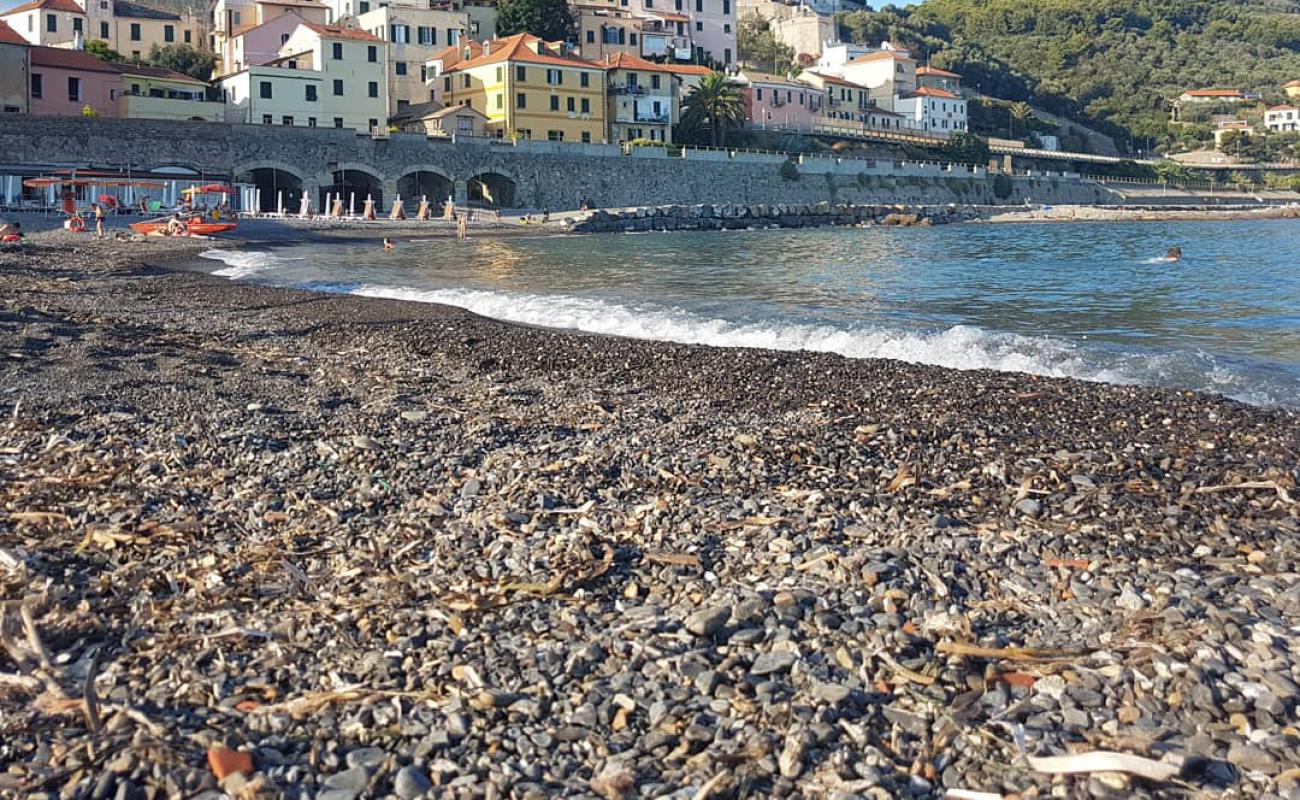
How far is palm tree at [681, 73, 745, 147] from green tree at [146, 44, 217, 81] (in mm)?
28497

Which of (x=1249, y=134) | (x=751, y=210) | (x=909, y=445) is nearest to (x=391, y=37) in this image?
(x=751, y=210)

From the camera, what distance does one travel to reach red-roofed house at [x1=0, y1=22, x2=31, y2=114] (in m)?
49.3

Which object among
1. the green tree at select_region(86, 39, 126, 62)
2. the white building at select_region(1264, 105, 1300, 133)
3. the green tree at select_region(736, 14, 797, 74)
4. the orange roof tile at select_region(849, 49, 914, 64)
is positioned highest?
the green tree at select_region(736, 14, 797, 74)

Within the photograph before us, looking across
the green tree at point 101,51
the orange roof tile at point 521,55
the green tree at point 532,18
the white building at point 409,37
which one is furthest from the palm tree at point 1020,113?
the green tree at point 101,51

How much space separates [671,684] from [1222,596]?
8.61 feet

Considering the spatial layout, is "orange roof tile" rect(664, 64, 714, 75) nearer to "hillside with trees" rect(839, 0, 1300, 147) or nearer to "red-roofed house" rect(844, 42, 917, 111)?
"red-roofed house" rect(844, 42, 917, 111)

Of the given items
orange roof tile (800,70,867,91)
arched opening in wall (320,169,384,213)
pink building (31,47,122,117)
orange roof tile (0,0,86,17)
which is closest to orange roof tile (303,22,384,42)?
arched opening in wall (320,169,384,213)

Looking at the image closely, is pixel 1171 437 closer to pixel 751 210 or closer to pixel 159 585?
pixel 159 585

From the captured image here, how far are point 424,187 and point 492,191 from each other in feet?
13.5

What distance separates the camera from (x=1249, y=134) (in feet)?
382

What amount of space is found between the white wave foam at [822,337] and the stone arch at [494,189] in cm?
4055

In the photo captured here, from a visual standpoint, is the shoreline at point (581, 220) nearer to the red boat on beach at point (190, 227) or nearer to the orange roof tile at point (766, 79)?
the red boat on beach at point (190, 227)

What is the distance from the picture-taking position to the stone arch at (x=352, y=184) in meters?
54.4

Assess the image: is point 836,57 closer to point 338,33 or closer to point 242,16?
point 242,16
